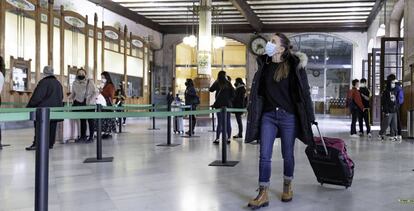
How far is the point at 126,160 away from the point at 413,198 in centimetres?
360

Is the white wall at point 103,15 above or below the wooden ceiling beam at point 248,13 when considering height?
below

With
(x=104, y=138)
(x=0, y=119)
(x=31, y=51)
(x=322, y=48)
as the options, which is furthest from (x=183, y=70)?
(x=0, y=119)

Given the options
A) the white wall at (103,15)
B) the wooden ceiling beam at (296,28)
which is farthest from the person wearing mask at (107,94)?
the wooden ceiling beam at (296,28)

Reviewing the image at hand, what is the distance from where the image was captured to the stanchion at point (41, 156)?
2525 mm

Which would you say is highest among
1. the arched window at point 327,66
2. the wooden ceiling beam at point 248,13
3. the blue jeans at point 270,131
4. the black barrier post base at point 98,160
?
the wooden ceiling beam at point 248,13

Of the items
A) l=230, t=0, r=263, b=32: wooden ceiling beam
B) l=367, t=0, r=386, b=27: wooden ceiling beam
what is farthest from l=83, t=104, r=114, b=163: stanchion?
l=367, t=0, r=386, b=27: wooden ceiling beam

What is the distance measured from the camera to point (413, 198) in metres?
3.93

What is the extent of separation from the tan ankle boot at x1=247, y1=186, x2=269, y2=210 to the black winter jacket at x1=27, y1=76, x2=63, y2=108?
4.70 meters

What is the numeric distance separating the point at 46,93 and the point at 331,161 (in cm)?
479

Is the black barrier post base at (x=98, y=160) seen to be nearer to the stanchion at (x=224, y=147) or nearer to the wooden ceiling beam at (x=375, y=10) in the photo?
the stanchion at (x=224, y=147)

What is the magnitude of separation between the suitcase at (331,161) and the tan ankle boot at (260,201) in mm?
732

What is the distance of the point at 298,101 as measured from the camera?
11.8 feet

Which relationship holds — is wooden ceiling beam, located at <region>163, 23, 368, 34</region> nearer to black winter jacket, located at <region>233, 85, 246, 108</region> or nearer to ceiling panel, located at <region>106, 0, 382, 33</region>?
ceiling panel, located at <region>106, 0, 382, 33</region>

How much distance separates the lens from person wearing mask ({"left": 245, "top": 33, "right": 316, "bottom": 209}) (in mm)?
3578
